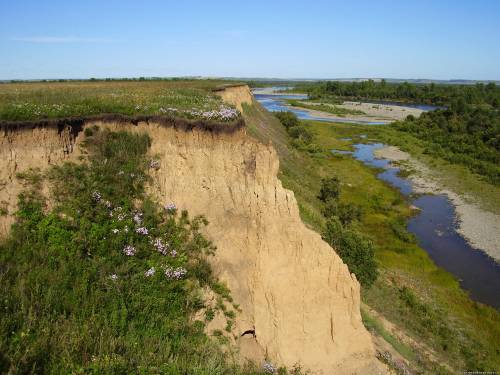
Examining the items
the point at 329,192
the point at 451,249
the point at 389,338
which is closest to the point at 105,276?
the point at 389,338

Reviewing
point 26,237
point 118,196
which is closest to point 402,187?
point 118,196

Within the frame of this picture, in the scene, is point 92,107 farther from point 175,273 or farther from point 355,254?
point 355,254

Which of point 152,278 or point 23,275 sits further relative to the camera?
point 152,278

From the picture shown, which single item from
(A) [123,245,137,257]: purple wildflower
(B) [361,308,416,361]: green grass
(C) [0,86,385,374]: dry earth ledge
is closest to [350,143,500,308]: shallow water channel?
(B) [361,308,416,361]: green grass

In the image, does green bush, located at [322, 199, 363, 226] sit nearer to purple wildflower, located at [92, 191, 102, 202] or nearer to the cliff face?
the cliff face

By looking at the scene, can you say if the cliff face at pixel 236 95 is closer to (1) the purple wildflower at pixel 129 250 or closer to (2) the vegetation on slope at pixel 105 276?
(2) the vegetation on slope at pixel 105 276

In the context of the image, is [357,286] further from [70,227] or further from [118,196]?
[70,227]
